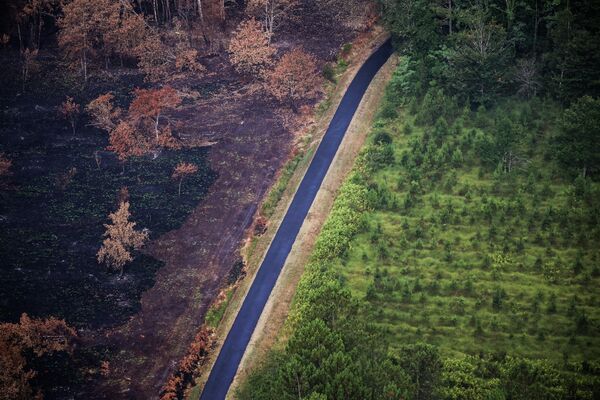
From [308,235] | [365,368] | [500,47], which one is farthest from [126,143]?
[365,368]

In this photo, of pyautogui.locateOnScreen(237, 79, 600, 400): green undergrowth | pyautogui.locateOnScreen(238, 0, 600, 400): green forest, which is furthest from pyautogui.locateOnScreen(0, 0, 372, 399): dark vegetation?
pyautogui.locateOnScreen(237, 79, 600, 400): green undergrowth

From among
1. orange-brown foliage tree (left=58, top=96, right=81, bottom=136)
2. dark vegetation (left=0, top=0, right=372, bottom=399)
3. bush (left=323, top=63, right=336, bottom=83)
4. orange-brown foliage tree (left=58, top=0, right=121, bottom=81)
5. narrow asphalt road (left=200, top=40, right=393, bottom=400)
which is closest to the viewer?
narrow asphalt road (left=200, top=40, right=393, bottom=400)

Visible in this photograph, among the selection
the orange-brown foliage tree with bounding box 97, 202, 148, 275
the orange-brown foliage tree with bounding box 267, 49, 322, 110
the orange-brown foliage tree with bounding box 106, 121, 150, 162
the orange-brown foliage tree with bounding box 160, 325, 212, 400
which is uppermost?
the orange-brown foliage tree with bounding box 267, 49, 322, 110

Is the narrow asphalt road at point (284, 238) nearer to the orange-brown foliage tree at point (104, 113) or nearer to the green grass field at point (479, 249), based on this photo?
the green grass field at point (479, 249)

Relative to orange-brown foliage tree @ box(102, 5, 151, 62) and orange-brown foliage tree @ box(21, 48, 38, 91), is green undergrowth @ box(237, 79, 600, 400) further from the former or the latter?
orange-brown foliage tree @ box(21, 48, 38, 91)

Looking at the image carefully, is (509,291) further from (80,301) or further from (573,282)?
(80,301)

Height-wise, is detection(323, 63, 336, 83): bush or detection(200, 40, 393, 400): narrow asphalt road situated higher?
detection(323, 63, 336, 83): bush

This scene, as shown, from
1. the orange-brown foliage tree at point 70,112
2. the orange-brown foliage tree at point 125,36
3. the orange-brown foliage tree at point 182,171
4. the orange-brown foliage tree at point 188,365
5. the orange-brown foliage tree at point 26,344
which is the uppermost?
the orange-brown foliage tree at point 125,36

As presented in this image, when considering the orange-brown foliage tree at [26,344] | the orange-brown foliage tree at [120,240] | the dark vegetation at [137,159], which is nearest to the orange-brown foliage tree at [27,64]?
the dark vegetation at [137,159]
